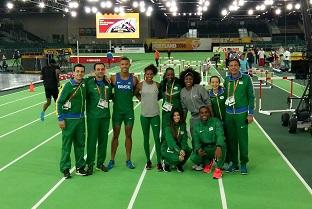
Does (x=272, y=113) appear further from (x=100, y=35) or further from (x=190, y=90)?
(x=100, y=35)

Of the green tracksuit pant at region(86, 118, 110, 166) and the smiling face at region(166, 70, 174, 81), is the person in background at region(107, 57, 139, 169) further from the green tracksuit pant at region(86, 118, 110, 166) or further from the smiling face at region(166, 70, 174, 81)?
the smiling face at region(166, 70, 174, 81)

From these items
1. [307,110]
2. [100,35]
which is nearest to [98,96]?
[307,110]

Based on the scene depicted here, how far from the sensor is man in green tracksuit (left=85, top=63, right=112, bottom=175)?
24.3 ft

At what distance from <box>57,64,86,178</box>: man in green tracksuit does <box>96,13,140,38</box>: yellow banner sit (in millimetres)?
40498

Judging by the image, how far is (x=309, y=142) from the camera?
9656 millimetres

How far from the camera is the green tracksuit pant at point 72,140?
23.8 feet

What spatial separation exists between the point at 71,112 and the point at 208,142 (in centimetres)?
242

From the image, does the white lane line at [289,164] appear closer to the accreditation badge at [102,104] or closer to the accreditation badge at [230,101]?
the accreditation badge at [230,101]

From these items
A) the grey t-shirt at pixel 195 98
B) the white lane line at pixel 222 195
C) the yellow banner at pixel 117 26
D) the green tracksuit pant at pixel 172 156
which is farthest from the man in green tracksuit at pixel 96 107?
the yellow banner at pixel 117 26

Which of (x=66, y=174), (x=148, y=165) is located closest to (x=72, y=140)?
(x=66, y=174)

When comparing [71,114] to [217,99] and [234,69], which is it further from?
[234,69]

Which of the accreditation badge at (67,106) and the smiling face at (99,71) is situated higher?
the smiling face at (99,71)

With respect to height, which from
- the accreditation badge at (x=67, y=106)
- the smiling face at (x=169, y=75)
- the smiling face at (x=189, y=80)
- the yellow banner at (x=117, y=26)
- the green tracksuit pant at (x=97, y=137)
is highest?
the yellow banner at (x=117, y=26)

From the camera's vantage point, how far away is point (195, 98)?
748 cm
